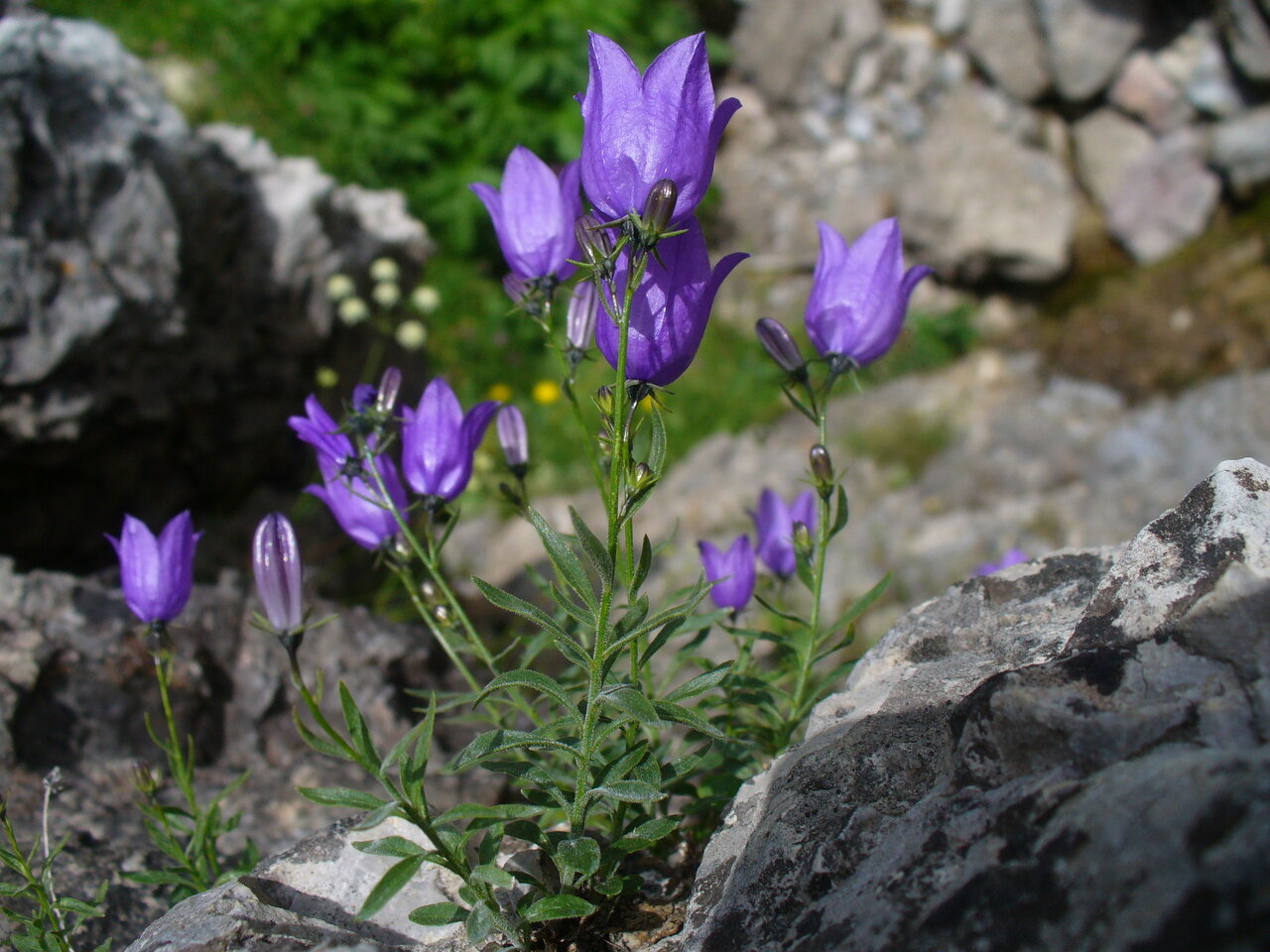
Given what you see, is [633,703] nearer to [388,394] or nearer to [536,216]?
[388,394]

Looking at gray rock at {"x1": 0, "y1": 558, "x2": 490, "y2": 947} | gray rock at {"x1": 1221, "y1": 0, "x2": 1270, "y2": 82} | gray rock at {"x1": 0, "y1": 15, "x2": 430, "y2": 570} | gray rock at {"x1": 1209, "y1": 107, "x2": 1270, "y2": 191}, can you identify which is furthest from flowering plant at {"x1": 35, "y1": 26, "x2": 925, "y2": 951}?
gray rock at {"x1": 1221, "y1": 0, "x2": 1270, "y2": 82}

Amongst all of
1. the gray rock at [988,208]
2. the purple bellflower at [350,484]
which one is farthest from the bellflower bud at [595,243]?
the gray rock at [988,208]

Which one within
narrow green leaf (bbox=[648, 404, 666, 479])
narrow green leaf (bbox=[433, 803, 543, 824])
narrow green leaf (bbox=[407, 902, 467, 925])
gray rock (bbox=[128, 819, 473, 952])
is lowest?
gray rock (bbox=[128, 819, 473, 952])

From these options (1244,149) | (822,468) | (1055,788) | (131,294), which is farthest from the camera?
(1244,149)

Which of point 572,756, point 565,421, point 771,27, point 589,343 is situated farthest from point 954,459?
point 572,756

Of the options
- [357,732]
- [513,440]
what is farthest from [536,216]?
[357,732]

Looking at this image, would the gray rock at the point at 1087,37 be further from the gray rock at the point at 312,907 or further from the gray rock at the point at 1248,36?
the gray rock at the point at 312,907

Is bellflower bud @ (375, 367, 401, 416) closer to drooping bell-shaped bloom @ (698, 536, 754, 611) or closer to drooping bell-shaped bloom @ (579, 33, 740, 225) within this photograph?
drooping bell-shaped bloom @ (579, 33, 740, 225)
